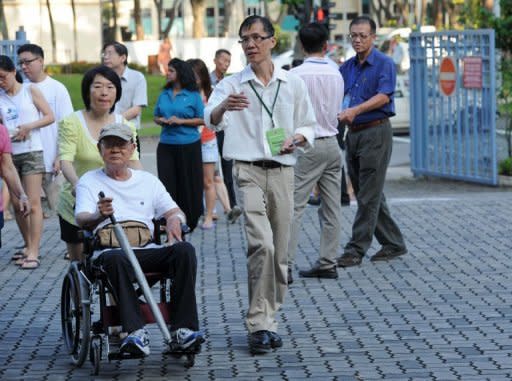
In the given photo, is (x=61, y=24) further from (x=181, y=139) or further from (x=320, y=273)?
(x=320, y=273)

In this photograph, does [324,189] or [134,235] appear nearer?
[134,235]

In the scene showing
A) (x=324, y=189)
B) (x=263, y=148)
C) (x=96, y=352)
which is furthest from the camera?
(x=324, y=189)

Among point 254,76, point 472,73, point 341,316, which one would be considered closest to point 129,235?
point 254,76

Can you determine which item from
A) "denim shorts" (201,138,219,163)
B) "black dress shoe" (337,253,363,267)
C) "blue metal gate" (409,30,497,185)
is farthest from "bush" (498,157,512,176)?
"black dress shoe" (337,253,363,267)

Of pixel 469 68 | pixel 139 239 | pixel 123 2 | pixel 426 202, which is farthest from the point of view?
pixel 123 2

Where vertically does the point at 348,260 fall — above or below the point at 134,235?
below

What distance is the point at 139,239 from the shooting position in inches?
318

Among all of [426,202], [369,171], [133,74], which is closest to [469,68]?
[426,202]

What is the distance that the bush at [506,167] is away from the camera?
18922 mm

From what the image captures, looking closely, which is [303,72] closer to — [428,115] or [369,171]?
[369,171]

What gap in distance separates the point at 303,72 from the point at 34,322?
9.52 feet

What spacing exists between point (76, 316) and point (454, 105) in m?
11.6

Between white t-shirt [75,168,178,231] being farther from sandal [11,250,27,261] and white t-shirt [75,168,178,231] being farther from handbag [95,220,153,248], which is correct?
sandal [11,250,27,261]

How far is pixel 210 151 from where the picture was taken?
14.8 m
